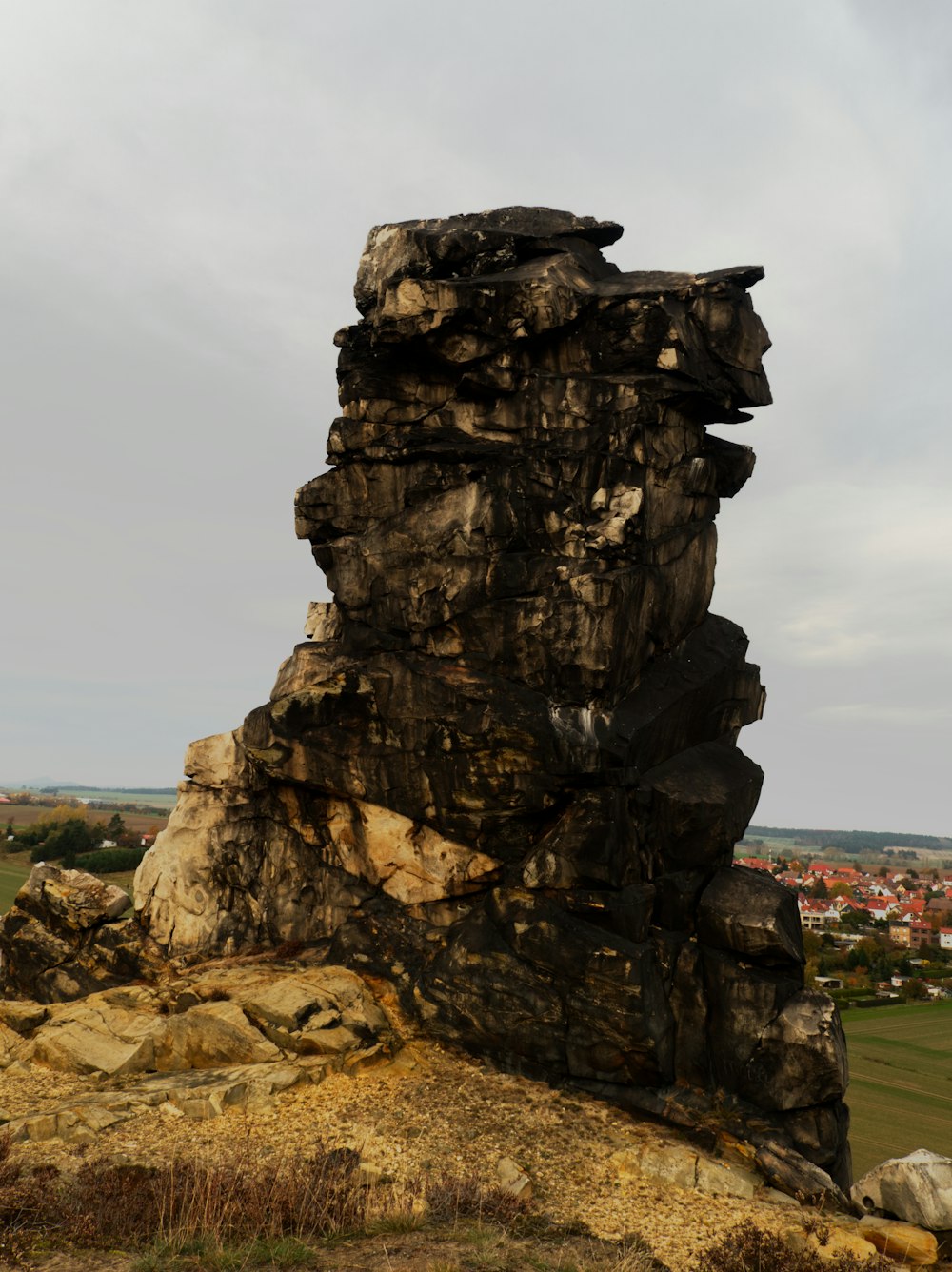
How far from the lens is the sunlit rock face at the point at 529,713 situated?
2231 cm

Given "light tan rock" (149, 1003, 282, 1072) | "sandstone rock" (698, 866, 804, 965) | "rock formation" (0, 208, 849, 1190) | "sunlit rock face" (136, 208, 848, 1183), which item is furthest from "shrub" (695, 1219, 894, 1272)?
"light tan rock" (149, 1003, 282, 1072)

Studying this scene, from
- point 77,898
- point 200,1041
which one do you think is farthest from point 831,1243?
point 77,898

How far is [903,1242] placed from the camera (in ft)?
56.2

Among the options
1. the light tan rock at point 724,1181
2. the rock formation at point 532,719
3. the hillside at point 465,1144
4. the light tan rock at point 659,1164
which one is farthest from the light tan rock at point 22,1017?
the light tan rock at point 724,1181

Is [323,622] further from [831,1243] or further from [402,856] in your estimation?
[831,1243]

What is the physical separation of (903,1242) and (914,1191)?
115 cm

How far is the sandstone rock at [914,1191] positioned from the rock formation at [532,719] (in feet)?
4.78

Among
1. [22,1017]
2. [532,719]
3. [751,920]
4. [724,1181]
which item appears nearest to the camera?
[724,1181]

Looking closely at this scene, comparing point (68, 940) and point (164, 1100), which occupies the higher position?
point (68, 940)

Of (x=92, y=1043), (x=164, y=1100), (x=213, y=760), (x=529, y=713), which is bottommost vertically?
(x=164, y=1100)

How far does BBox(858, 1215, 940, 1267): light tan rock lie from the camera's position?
55.7ft

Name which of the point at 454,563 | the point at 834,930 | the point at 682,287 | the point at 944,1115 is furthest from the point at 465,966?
the point at 834,930

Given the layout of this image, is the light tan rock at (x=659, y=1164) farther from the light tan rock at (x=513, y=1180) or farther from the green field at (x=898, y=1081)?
the green field at (x=898, y=1081)

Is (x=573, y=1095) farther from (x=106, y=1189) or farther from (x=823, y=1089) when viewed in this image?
(x=106, y=1189)
